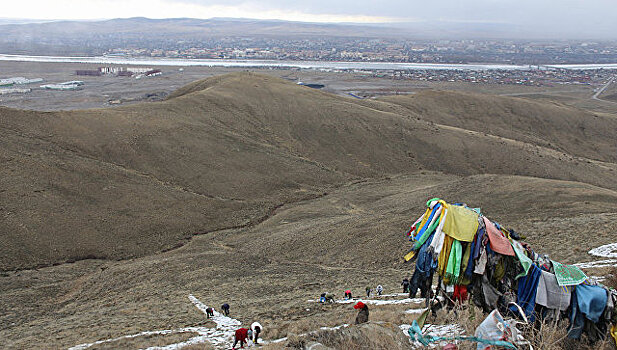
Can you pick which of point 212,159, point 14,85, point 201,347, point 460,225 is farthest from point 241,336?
point 14,85

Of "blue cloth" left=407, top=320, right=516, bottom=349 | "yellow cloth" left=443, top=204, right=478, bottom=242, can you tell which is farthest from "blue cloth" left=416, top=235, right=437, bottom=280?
"blue cloth" left=407, top=320, right=516, bottom=349

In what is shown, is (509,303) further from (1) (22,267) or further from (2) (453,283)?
(1) (22,267)

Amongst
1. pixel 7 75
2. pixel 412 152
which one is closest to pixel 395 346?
pixel 412 152

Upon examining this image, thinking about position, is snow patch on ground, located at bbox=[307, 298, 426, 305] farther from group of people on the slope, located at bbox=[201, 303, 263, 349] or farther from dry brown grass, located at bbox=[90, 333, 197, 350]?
dry brown grass, located at bbox=[90, 333, 197, 350]

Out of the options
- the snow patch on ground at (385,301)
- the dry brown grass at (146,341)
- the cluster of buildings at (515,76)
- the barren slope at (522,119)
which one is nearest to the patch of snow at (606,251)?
the snow patch on ground at (385,301)

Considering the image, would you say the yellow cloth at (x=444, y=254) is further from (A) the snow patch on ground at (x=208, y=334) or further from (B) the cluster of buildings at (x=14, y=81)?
(B) the cluster of buildings at (x=14, y=81)

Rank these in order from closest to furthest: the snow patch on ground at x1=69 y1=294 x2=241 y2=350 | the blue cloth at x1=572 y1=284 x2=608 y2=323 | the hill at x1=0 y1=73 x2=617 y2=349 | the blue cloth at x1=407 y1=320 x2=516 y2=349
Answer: the blue cloth at x1=407 y1=320 x2=516 y2=349, the blue cloth at x1=572 y1=284 x2=608 y2=323, the snow patch on ground at x1=69 y1=294 x2=241 y2=350, the hill at x1=0 y1=73 x2=617 y2=349
